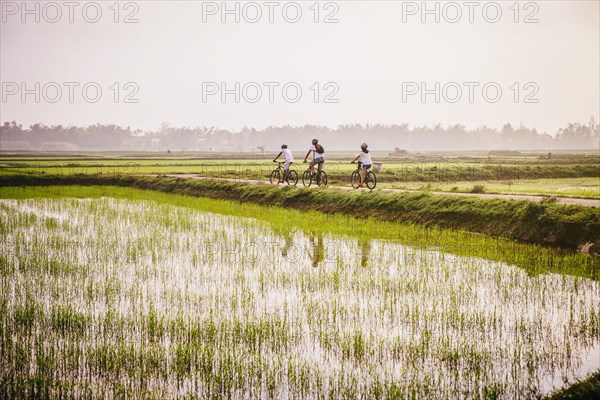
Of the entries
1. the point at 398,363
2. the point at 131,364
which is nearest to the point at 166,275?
the point at 131,364

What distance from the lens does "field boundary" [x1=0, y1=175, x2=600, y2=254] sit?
11133 millimetres

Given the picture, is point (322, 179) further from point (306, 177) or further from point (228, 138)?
point (228, 138)

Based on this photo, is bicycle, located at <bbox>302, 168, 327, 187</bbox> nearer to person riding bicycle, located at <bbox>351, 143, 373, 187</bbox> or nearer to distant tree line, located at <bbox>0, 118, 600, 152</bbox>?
person riding bicycle, located at <bbox>351, 143, 373, 187</bbox>

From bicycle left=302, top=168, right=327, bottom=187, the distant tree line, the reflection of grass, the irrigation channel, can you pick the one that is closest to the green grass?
the irrigation channel

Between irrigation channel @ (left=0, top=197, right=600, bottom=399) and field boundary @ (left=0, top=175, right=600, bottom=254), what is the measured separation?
224 centimetres

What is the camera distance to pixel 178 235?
13.3 m

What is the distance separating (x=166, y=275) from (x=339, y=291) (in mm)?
2765

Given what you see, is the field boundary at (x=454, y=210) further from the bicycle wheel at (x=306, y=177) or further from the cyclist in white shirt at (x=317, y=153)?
the cyclist in white shirt at (x=317, y=153)

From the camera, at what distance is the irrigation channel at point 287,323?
4980 millimetres

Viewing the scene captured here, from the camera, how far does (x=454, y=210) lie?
1415 cm

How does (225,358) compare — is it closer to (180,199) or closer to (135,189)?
(180,199)

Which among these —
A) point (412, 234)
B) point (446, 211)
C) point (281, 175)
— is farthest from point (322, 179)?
point (412, 234)

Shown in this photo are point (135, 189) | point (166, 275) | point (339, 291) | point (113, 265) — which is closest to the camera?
point (339, 291)

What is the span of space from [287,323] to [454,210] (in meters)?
8.60
